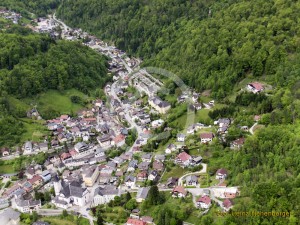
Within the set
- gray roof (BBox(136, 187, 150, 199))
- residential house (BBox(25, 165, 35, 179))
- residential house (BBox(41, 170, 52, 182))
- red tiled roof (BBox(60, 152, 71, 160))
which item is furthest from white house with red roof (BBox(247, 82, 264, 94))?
residential house (BBox(25, 165, 35, 179))

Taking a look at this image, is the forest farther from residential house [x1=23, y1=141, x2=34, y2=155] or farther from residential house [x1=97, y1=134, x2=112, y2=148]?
residential house [x1=23, y1=141, x2=34, y2=155]

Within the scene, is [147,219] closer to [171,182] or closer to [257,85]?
[171,182]

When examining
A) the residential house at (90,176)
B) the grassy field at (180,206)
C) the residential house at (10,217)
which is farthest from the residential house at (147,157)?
the residential house at (10,217)

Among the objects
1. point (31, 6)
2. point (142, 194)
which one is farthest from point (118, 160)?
point (31, 6)

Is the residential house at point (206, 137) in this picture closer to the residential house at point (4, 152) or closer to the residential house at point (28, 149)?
the residential house at point (28, 149)

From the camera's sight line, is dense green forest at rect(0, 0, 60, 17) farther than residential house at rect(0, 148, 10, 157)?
Yes

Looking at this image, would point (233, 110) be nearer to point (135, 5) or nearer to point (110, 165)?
point (110, 165)
